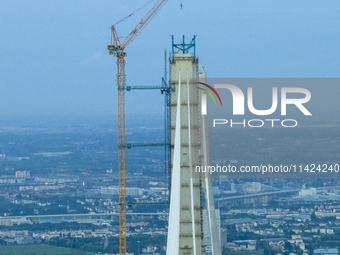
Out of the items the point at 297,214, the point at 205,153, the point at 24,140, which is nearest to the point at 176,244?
the point at 205,153

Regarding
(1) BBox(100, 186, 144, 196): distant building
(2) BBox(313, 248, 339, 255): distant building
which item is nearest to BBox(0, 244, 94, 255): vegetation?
(2) BBox(313, 248, 339, 255): distant building

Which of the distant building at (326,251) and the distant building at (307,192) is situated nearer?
the distant building at (326,251)

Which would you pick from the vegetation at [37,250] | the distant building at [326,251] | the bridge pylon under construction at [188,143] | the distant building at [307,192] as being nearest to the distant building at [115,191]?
the distant building at [307,192]

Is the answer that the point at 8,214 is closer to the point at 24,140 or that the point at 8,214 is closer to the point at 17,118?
the point at 24,140

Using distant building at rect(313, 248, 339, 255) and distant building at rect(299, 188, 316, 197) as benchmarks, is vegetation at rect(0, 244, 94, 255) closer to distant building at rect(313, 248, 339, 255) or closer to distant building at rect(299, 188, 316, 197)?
distant building at rect(313, 248, 339, 255)

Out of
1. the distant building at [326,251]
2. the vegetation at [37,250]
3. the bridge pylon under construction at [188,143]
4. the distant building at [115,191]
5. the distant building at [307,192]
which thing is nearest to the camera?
the bridge pylon under construction at [188,143]

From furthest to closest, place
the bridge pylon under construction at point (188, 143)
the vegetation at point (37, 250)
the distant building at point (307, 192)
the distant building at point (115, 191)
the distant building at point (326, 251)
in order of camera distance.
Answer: the distant building at point (307, 192)
the distant building at point (115, 191)
the vegetation at point (37, 250)
the distant building at point (326, 251)
the bridge pylon under construction at point (188, 143)

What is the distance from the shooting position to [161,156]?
247 feet

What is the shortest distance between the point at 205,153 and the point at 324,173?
58.1 meters

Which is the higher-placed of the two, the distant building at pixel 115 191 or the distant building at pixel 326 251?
the distant building at pixel 115 191

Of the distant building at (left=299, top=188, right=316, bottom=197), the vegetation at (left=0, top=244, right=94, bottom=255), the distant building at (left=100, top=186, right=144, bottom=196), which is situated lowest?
the vegetation at (left=0, top=244, right=94, bottom=255)

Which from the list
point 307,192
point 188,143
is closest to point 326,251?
point 307,192

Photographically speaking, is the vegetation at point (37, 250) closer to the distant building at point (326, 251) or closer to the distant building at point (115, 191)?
the distant building at point (326, 251)

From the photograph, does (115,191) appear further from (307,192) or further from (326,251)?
(326,251)
